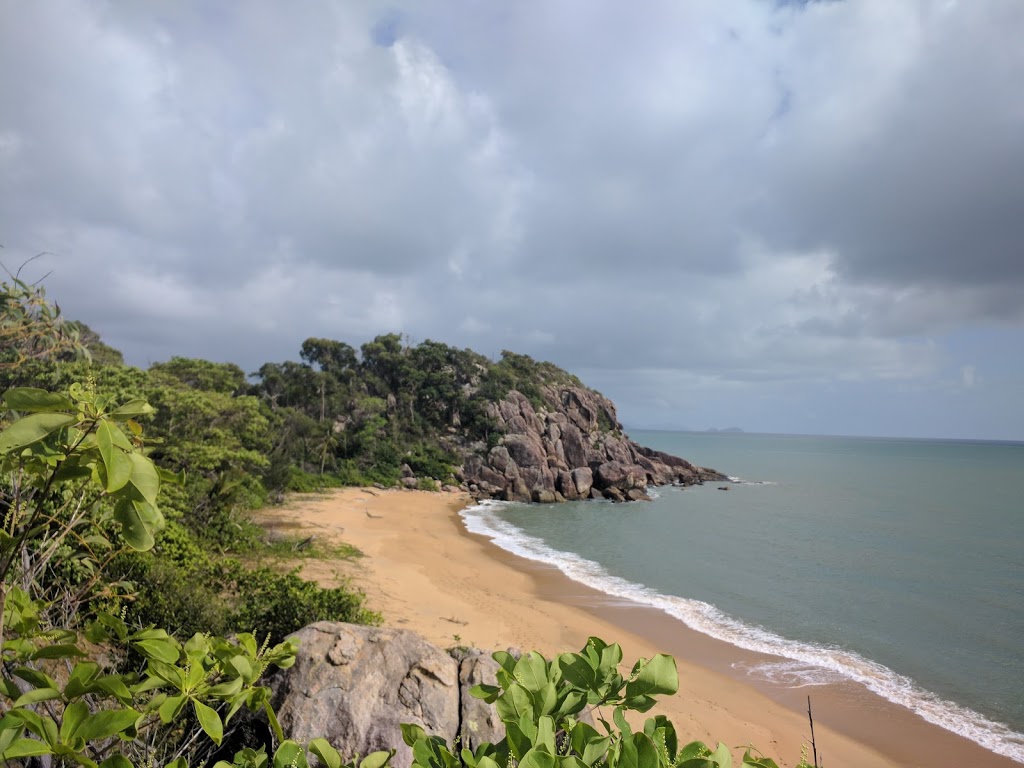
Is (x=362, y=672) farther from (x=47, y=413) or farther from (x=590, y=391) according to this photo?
(x=590, y=391)

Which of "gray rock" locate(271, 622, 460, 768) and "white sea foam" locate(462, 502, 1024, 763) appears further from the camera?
"white sea foam" locate(462, 502, 1024, 763)

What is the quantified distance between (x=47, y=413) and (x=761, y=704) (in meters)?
13.1

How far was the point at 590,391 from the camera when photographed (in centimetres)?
6266

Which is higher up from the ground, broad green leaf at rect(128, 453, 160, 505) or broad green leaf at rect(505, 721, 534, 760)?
broad green leaf at rect(128, 453, 160, 505)

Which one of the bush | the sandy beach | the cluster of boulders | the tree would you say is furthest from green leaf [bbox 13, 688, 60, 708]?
the cluster of boulders

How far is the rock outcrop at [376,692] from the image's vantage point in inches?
212

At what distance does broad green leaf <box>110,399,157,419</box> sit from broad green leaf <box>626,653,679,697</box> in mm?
A: 1518

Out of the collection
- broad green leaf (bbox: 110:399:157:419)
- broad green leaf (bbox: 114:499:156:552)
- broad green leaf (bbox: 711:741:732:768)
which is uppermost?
broad green leaf (bbox: 110:399:157:419)

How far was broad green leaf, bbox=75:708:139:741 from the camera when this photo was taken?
1266 millimetres

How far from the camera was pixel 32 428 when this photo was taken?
4.02 feet

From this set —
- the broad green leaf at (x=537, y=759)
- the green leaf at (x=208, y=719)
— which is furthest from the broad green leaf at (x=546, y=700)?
the green leaf at (x=208, y=719)

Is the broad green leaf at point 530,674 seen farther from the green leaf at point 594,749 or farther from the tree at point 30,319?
the tree at point 30,319

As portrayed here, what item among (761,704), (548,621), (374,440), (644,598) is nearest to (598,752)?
(761,704)

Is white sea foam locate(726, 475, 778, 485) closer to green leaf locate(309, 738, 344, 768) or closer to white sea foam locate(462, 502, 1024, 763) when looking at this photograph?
white sea foam locate(462, 502, 1024, 763)
